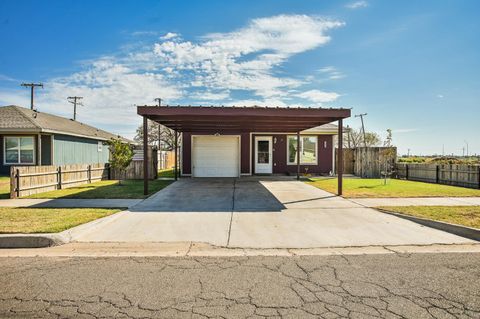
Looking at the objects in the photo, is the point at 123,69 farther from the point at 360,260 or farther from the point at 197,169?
the point at 360,260

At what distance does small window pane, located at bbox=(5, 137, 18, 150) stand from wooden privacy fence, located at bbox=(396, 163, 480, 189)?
23855mm

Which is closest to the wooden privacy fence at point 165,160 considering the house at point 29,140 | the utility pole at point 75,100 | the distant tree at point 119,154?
the house at point 29,140

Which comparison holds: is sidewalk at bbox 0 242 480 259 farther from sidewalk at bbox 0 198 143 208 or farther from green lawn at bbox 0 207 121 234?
sidewalk at bbox 0 198 143 208

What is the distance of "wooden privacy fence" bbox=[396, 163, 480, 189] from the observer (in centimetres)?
1458

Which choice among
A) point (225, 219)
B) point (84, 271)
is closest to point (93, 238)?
point (84, 271)

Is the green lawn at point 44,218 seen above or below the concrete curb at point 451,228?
above

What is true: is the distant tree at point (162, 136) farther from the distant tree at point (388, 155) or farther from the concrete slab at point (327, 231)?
the concrete slab at point (327, 231)

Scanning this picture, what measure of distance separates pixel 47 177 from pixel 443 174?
747 inches

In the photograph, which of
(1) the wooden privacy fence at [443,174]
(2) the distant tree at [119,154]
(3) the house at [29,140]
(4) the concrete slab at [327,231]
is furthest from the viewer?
(3) the house at [29,140]

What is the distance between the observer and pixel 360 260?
482 centimetres

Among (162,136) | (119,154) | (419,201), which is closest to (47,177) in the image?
(119,154)

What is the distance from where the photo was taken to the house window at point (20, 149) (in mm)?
18828

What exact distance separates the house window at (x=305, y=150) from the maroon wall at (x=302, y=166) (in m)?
0.26

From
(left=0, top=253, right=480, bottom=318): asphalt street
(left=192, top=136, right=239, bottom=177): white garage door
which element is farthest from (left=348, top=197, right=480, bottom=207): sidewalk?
(left=192, top=136, right=239, bottom=177): white garage door
